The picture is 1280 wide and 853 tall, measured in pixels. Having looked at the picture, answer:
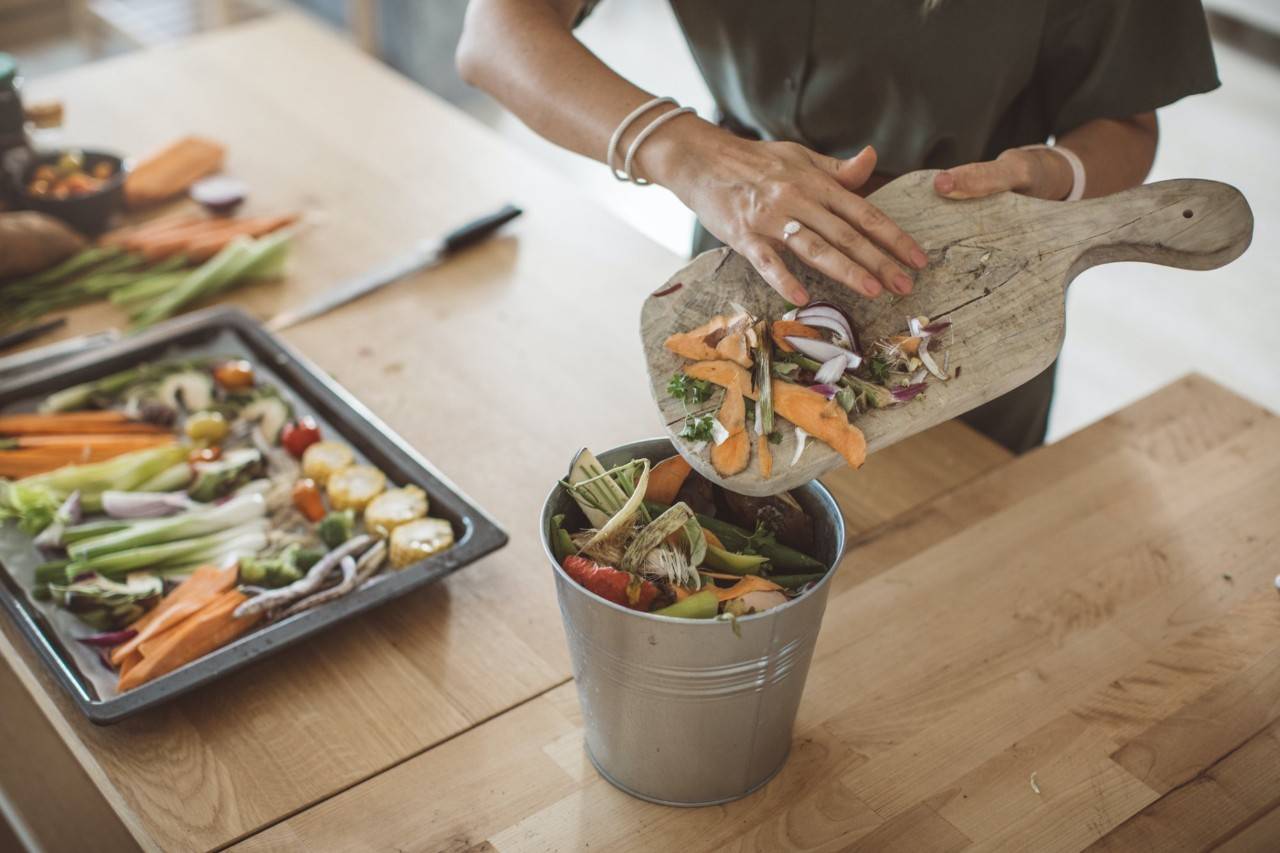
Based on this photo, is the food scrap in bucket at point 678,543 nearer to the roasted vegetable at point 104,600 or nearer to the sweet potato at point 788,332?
the sweet potato at point 788,332

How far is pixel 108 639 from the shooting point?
1.31 metres

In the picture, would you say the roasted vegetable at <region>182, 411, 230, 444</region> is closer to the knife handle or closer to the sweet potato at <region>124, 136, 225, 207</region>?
the knife handle

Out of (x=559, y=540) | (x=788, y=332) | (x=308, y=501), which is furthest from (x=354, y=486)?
(x=788, y=332)

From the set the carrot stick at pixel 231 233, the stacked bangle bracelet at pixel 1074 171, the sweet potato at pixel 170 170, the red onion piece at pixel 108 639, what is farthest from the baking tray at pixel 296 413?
the stacked bangle bracelet at pixel 1074 171

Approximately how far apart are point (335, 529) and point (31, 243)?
A: 88 cm

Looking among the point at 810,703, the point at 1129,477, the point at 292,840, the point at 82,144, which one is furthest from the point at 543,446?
the point at 82,144

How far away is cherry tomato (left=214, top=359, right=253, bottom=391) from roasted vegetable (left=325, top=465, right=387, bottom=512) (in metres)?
0.26

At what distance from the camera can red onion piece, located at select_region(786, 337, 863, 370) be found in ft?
3.82

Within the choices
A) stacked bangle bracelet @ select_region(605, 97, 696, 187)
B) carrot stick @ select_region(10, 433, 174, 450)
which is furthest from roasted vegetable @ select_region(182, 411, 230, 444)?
stacked bangle bracelet @ select_region(605, 97, 696, 187)

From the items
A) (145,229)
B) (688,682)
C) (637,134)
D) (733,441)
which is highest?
(637,134)

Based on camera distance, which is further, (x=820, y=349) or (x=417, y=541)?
(x=417, y=541)

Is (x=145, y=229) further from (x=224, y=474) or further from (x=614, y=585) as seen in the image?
(x=614, y=585)

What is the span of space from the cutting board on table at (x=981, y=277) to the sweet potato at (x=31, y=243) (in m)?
1.20

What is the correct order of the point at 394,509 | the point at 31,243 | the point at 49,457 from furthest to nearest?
the point at 31,243 → the point at 49,457 → the point at 394,509
